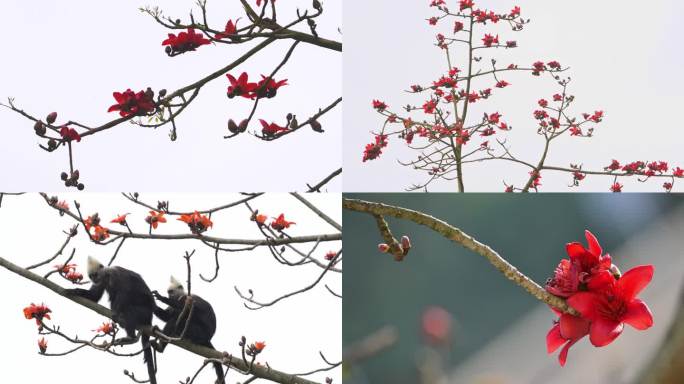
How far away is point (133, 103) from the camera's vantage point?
3.54 feet

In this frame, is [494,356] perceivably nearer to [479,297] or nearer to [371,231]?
[479,297]

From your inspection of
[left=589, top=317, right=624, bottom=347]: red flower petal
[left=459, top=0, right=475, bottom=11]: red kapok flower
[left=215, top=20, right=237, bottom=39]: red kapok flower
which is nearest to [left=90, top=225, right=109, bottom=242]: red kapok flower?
[left=215, top=20, right=237, bottom=39]: red kapok flower

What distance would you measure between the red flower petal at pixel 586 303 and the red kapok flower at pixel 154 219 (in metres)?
1.02

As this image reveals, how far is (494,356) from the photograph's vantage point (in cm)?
137

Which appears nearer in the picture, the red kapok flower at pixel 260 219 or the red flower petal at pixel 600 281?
the red flower petal at pixel 600 281

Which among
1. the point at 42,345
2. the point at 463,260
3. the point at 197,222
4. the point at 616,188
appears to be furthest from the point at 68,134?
the point at 616,188

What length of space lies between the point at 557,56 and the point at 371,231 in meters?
0.52

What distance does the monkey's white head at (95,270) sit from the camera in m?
1.43

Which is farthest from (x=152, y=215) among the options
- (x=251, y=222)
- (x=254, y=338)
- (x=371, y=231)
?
(x=371, y=231)

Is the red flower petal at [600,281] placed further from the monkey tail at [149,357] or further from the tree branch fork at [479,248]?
the monkey tail at [149,357]

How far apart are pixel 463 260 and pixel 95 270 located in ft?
2.36

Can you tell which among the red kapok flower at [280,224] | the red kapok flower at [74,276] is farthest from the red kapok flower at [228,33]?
the red kapok flower at [74,276]

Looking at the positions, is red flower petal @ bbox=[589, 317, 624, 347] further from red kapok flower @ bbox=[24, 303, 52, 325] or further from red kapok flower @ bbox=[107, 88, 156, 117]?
red kapok flower @ bbox=[24, 303, 52, 325]

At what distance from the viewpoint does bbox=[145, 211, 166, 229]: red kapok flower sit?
57.7 inches
